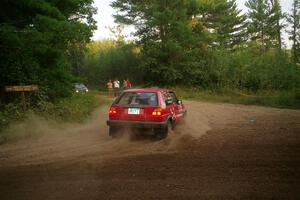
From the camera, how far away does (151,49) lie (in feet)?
127

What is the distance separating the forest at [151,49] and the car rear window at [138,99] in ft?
14.1

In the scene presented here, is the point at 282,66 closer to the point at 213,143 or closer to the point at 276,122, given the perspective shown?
the point at 276,122

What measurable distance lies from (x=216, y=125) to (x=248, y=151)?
5607 mm

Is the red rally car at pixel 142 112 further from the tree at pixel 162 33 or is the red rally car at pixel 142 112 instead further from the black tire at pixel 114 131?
the tree at pixel 162 33

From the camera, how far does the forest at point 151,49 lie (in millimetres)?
13391

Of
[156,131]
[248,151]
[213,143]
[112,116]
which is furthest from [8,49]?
[248,151]

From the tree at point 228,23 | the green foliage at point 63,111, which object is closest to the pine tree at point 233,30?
the tree at point 228,23

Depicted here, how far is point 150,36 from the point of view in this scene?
132 feet

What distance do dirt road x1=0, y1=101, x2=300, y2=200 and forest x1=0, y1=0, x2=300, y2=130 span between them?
138 inches

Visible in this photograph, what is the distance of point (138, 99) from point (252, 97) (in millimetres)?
19938

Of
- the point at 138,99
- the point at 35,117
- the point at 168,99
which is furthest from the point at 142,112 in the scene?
Answer: the point at 35,117

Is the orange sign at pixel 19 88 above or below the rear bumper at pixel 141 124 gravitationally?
above

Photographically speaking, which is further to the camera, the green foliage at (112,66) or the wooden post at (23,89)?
the green foliage at (112,66)

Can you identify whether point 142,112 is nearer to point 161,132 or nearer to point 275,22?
point 161,132
